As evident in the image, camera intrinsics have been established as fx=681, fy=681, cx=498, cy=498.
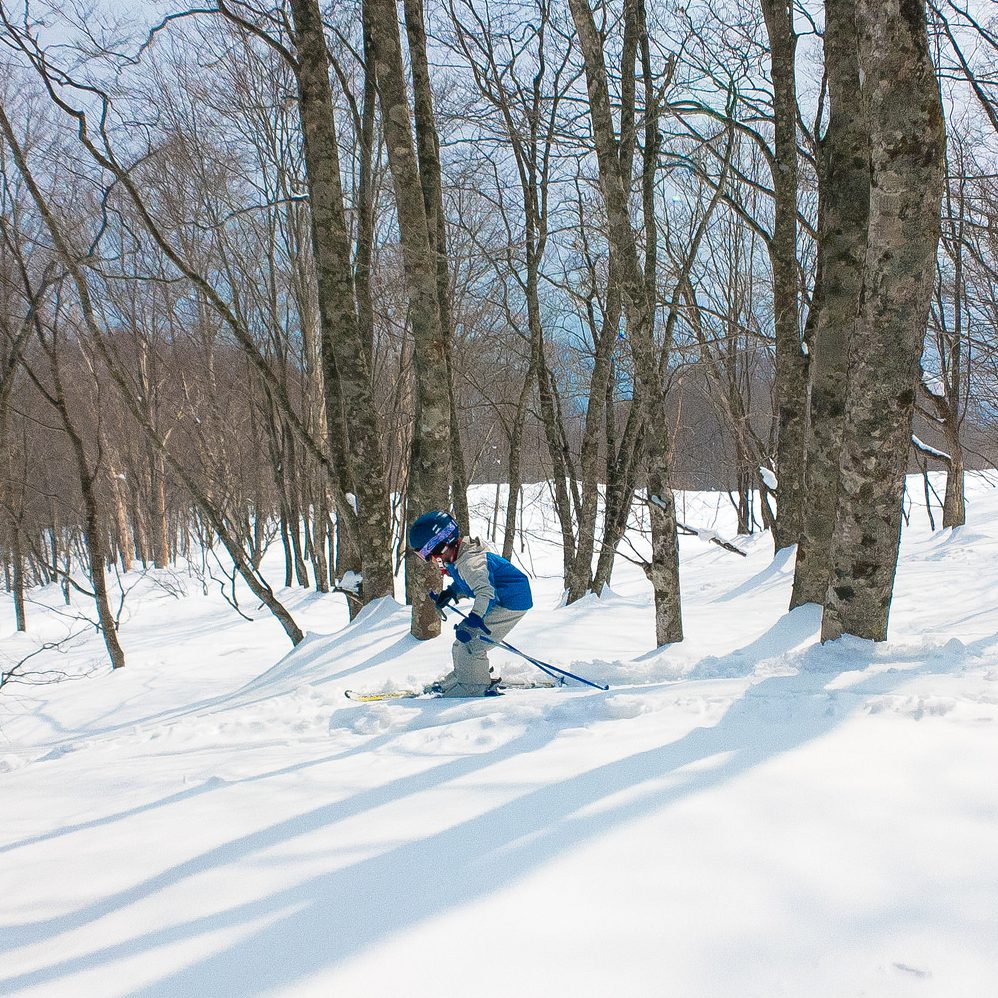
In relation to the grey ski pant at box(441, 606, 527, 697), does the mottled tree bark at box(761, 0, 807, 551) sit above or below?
above

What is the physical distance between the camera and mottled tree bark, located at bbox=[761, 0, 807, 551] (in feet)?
22.0

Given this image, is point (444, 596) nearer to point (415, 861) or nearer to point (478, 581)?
point (478, 581)

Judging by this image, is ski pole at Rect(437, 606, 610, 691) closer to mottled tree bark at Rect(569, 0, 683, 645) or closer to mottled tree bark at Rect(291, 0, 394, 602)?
mottled tree bark at Rect(569, 0, 683, 645)

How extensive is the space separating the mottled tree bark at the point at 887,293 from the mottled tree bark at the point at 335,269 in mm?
4391

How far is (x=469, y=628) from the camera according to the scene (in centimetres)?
459

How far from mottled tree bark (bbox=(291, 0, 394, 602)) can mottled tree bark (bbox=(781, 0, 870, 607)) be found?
4064 mm

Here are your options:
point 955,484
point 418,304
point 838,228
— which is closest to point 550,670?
point 418,304

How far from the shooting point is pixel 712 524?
30547mm

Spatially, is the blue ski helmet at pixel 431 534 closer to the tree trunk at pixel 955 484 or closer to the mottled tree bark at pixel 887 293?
the mottled tree bark at pixel 887 293

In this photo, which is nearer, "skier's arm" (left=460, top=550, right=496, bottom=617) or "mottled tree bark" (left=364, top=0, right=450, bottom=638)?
"skier's arm" (left=460, top=550, right=496, bottom=617)

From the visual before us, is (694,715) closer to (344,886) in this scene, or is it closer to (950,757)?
(950,757)

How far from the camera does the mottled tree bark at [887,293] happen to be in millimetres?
3352

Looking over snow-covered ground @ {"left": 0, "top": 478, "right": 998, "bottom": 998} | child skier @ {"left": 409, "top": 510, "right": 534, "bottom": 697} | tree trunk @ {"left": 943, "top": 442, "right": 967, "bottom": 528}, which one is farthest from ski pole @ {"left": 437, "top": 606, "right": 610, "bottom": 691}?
tree trunk @ {"left": 943, "top": 442, "right": 967, "bottom": 528}

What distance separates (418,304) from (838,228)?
348cm
